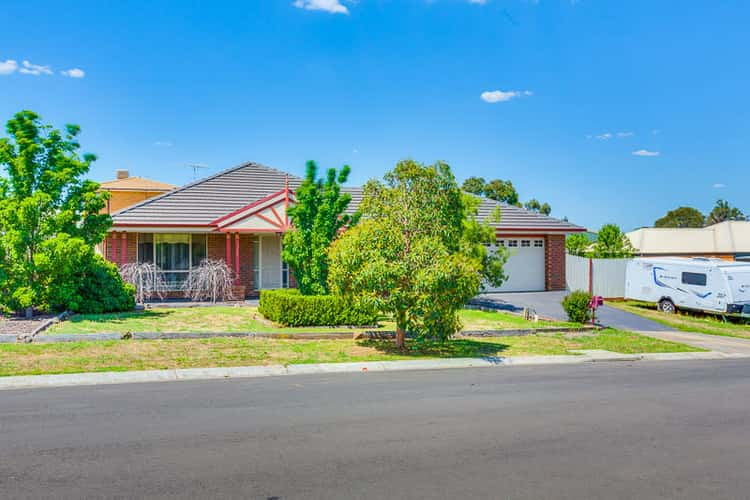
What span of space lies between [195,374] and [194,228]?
1276 cm

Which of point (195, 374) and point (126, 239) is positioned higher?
point (126, 239)

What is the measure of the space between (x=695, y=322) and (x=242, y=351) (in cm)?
1822

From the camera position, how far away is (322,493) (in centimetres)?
532

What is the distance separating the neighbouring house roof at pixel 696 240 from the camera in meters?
51.7

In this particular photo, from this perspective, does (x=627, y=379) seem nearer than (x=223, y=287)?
Yes

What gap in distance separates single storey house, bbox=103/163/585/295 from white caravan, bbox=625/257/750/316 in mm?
3487

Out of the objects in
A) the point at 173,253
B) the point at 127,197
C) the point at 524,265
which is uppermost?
the point at 127,197

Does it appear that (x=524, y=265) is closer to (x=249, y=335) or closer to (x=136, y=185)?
(x=249, y=335)

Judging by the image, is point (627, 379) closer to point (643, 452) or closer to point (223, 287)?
point (643, 452)

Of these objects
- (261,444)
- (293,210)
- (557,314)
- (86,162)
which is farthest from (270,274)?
(261,444)

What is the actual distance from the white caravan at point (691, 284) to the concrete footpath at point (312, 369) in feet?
28.9

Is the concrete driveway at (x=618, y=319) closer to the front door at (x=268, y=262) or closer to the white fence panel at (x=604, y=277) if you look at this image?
the white fence panel at (x=604, y=277)

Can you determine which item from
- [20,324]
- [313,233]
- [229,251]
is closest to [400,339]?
[313,233]

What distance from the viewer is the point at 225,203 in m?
25.4
